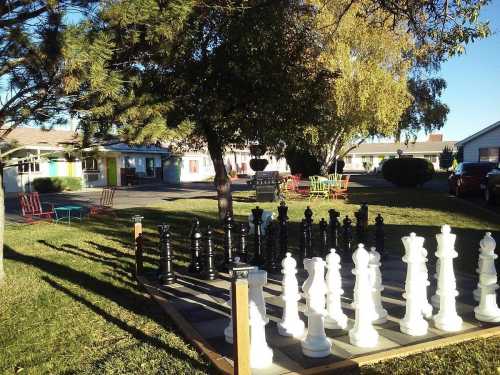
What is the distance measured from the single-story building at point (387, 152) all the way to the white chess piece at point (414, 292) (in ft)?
221

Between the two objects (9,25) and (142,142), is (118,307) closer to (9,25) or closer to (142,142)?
(142,142)

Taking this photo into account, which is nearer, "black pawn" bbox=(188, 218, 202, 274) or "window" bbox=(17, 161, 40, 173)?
"black pawn" bbox=(188, 218, 202, 274)

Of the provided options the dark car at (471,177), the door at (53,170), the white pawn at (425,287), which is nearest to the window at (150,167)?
the door at (53,170)

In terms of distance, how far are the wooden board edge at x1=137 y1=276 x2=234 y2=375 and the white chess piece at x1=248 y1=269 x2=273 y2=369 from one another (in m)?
0.24

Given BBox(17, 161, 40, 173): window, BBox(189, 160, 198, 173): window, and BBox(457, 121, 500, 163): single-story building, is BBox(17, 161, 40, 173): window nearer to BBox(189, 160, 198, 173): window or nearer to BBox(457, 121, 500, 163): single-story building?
BBox(189, 160, 198, 173): window

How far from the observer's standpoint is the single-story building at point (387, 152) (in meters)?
69.7

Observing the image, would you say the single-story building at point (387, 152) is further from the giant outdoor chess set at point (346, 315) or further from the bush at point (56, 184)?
the giant outdoor chess set at point (346, 315)

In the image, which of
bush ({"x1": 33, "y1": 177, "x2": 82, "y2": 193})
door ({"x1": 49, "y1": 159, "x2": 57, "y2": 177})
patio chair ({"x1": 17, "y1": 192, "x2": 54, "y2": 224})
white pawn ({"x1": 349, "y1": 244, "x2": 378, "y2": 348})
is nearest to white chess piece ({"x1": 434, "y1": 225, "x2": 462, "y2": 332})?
white pawn ({"x1": 349, "y1": 244, "x2": 378, "y2": 348})

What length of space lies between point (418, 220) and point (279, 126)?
5163mm

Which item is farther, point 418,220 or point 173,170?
point 173,170

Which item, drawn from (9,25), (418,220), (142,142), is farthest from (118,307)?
(418,220)

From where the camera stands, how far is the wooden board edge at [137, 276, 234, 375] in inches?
147

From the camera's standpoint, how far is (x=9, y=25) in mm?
5754

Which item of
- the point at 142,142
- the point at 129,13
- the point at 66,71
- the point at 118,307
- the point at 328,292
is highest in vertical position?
the point at 129,13
